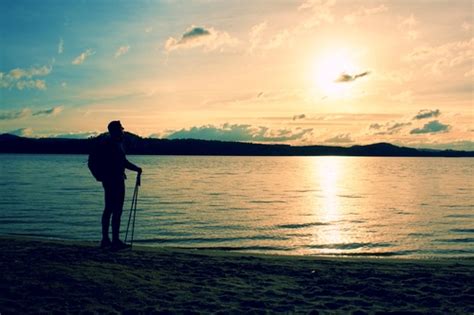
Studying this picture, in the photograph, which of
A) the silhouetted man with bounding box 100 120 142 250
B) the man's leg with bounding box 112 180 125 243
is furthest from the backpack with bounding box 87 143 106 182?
the man's leg with bounding box 112 180 125 243

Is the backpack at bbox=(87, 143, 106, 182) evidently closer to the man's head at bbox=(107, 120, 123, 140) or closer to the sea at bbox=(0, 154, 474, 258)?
the man's head at bbox=(107, 120, 123, 140)

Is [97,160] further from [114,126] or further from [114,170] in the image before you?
[114,126]

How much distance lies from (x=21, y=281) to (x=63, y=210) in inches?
702

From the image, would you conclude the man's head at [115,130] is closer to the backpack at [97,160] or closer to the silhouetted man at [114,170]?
the silhouetted man at [114,170]

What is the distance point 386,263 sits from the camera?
11109mm

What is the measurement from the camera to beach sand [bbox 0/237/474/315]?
688 centimetres

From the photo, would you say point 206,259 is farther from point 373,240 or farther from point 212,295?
point 373,240

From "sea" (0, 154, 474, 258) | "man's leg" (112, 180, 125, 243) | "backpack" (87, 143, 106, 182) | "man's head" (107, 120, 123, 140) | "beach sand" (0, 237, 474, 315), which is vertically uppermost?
"man's head" (107, 120, 123, 140)

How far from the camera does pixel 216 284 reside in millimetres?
8266

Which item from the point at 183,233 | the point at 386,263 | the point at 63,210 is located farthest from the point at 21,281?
the point at 63,210

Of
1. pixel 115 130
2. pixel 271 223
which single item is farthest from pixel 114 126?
pixel 271 223

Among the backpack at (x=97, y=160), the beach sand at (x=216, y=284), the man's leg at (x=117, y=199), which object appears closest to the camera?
the beach sand at (x=216, y=284)

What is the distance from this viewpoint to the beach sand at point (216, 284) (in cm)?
688

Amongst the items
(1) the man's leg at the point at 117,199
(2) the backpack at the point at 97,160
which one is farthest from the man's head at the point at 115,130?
(1) the man's leg at the point at 117,199
